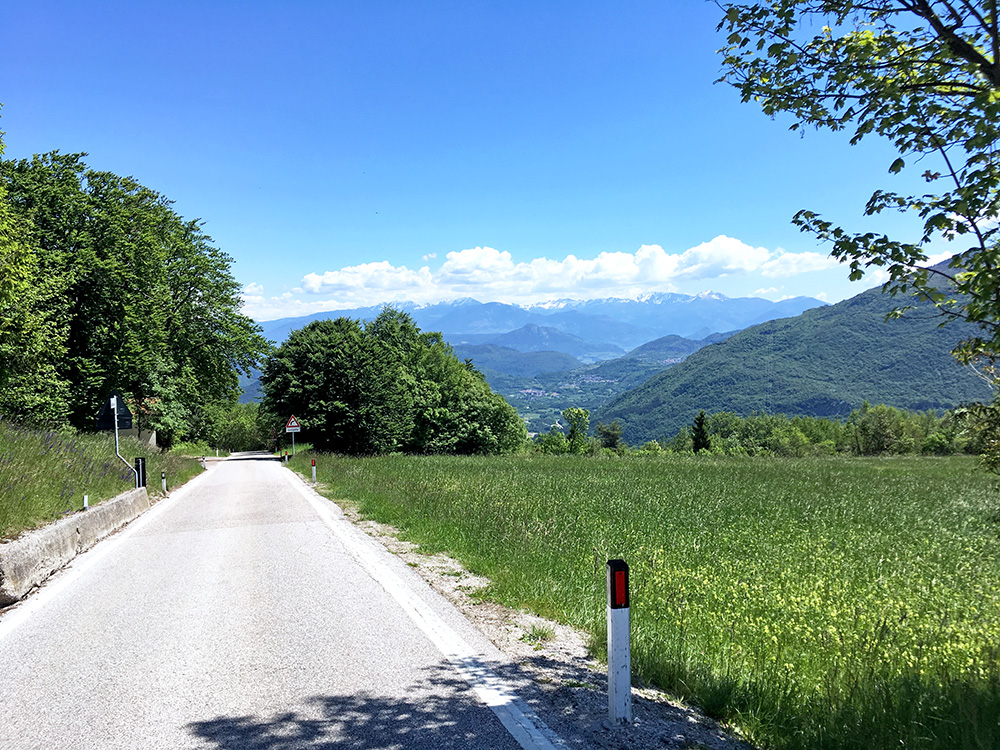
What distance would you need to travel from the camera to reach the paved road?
3.48 meters

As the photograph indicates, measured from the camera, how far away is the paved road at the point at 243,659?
348 centimetres

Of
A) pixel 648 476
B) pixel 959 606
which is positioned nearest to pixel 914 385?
pixel 648 476

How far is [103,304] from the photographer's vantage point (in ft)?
80.6

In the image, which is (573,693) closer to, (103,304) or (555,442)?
(103,304)

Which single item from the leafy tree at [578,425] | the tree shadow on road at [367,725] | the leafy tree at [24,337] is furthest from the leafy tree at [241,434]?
the tree shadow on road at [367,725]

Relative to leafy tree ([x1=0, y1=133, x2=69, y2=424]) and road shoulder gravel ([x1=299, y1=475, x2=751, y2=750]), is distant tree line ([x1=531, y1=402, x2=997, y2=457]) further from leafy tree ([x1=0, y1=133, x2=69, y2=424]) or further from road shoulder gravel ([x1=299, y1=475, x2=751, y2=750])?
road shoulder gravel ([x1=299, y1=475, x2=751, y2=750])

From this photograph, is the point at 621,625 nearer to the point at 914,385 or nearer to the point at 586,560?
the point at 586,560

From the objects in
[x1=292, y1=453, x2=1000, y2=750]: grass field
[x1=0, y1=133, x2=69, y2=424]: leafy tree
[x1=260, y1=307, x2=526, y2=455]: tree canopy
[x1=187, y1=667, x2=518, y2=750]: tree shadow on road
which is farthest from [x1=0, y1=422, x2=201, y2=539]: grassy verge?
[x1=260, y1=307, x2=526, y2=455]: tree canopy

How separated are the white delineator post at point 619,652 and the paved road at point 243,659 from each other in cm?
55

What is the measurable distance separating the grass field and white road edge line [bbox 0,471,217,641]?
14.7 ft

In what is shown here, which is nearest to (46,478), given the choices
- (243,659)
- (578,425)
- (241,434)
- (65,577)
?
(65,577)

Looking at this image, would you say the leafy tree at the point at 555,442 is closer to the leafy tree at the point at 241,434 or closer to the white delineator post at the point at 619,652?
the leafy tree at the point at 241,434

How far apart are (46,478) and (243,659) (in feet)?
23.5

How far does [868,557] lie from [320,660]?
8660 millimetres
